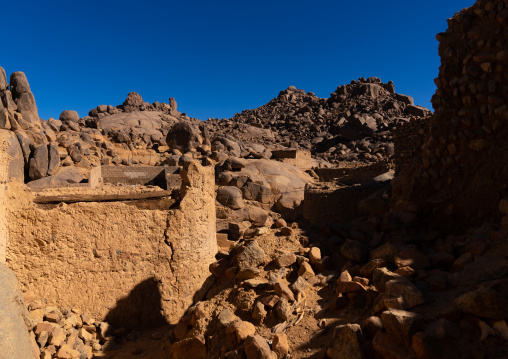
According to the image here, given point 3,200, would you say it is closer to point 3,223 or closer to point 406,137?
point 3,223

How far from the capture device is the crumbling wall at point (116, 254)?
5.21 m

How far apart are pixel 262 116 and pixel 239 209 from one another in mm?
37693

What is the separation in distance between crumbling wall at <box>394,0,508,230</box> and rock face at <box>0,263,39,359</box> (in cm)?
457

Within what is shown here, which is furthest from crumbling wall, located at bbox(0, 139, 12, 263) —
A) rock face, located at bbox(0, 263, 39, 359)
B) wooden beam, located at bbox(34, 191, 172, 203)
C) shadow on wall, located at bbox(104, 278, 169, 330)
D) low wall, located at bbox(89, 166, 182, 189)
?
low wall, located at bbox(89, 166, 182, 189)

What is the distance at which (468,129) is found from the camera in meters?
3.84

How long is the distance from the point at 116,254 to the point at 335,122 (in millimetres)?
38063

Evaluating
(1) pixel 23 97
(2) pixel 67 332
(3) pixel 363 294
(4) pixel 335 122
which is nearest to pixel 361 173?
(2) pixel 67 332

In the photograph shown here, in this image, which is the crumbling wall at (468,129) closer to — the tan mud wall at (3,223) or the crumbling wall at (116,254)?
the crumbling wall at (116,254)

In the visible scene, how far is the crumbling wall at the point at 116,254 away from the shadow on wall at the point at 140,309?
2 centimetres

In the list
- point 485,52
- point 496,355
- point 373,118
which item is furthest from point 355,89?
point 496,355

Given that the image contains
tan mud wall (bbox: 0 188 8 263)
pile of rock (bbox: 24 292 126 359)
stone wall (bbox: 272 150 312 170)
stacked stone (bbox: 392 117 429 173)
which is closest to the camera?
pile of rock (bbox: 24 292 126 359)

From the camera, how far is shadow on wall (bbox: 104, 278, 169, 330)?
5676 millimetres

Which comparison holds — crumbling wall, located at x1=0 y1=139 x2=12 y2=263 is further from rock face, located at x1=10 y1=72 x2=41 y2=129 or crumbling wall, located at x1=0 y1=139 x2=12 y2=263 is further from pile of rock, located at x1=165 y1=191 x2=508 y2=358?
rock face, located at x1=10 y1=72 x2=41 y2=129

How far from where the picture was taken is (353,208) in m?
9.41
